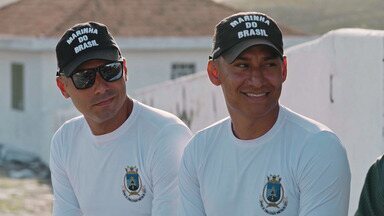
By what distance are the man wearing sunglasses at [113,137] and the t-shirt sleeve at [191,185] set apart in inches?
9.6

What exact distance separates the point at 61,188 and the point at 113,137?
45cm

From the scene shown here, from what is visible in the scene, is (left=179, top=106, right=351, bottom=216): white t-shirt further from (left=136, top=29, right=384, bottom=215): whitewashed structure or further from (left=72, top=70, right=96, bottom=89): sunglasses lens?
(left=136, top=29, right=384, bottom=215): whitewashed structure

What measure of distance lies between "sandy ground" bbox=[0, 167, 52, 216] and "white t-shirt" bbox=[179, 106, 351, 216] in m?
11.3

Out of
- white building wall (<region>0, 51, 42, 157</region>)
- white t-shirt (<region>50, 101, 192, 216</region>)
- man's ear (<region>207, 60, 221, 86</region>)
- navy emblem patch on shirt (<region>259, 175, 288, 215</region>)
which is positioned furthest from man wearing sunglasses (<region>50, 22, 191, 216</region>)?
white building wall (<region>0, 51, 42, 157</region>)

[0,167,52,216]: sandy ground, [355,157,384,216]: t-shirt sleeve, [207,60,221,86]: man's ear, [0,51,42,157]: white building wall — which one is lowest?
[0,167,52,216]: sandy ground

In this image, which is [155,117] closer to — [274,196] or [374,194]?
[274,196]

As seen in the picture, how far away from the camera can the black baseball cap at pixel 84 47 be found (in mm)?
4691

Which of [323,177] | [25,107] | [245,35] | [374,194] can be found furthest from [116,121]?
[25,107]

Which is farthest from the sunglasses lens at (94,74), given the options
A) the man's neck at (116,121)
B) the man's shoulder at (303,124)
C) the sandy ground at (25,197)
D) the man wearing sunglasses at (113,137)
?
the sandy ground at (25,197)

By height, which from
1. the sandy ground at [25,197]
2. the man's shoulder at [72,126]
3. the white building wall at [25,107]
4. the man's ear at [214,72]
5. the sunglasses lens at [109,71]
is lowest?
the sandy ground at [25,197]

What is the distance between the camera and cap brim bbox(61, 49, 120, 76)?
15.4 feet

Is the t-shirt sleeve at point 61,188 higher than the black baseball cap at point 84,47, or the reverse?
the black baseball cap at point 84,47

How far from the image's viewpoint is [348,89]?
247 inches

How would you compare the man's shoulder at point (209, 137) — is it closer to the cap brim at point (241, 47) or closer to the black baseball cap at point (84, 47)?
the cap brim at point (241, 47)
